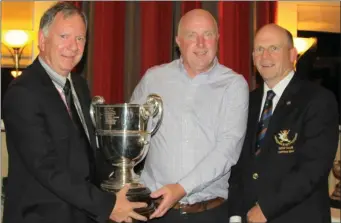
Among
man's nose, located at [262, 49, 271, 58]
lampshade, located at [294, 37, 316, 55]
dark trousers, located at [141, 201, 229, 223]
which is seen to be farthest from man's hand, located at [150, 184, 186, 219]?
A: lampshade, located at [294, 37, 316, 55]

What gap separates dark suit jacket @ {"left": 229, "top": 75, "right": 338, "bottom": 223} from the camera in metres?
1.84

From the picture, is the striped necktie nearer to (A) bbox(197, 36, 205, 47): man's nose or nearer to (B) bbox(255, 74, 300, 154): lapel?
(B) bbox(255, 74, 300, 154): lapel

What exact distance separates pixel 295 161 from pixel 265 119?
23 cm

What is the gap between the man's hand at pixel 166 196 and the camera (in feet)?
6.29

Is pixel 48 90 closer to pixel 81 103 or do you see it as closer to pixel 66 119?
pixel 66 119

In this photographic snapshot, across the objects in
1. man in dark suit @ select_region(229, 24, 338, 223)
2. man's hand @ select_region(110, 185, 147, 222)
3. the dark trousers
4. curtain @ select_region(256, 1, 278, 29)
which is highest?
curtain @ select_region(256, 1, 278, 29)

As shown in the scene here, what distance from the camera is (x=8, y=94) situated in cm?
171

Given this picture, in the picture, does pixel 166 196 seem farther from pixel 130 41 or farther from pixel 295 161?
pixel 130 41

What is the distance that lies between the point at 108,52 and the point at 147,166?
1.18 m

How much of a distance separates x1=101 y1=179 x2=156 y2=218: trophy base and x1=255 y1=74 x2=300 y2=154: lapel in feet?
1.60

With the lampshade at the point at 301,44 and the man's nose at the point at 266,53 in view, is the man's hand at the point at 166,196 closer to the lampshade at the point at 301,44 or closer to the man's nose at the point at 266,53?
the man's nose at the point at 266,53

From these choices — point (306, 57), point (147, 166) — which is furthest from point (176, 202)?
point (306, 57)

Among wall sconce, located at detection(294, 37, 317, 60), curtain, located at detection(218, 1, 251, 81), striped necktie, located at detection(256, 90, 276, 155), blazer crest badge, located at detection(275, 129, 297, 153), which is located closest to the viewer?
blazer crest badge, located at detection(275, 129, 297, 153)

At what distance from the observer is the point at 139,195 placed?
1.87m
